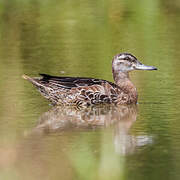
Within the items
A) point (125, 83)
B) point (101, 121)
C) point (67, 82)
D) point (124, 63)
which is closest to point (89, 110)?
point (67, 82)

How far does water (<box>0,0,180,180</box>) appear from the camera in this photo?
7.32 metres

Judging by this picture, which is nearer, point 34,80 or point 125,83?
point 34,80

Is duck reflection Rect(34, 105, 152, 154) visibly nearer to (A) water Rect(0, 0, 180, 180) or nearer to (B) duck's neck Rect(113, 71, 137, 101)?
(A) water Rect(0, 0, 180, 180)

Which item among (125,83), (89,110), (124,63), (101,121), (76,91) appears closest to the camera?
(101,121)

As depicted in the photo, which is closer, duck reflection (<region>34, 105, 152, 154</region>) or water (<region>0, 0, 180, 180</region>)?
water (<region>0, 0, 180, 180</region>)

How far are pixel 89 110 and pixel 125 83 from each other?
39.3 inches

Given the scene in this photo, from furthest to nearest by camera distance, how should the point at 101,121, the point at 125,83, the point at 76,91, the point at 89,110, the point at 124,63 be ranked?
the point at 124,63 → the point at 125,83 → the point at 76,91 → the point at 89,110 → the point at 101,121

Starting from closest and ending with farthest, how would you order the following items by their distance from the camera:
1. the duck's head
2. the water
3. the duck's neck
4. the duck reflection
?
the water < the duck reflection < the duck's neck < the duck's head

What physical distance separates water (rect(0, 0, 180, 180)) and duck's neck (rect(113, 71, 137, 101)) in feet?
0.59

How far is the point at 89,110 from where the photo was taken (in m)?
10.4

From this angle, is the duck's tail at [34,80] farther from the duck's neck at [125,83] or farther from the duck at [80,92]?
the duck's neck at [125,83]

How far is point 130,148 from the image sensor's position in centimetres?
805

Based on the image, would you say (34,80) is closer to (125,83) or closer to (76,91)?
(76,91)

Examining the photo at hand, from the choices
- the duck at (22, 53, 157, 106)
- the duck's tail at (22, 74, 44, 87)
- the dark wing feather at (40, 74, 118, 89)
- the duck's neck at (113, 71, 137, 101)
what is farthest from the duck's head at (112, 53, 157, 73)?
the duck's tail at (22, 74, 44, 87)
